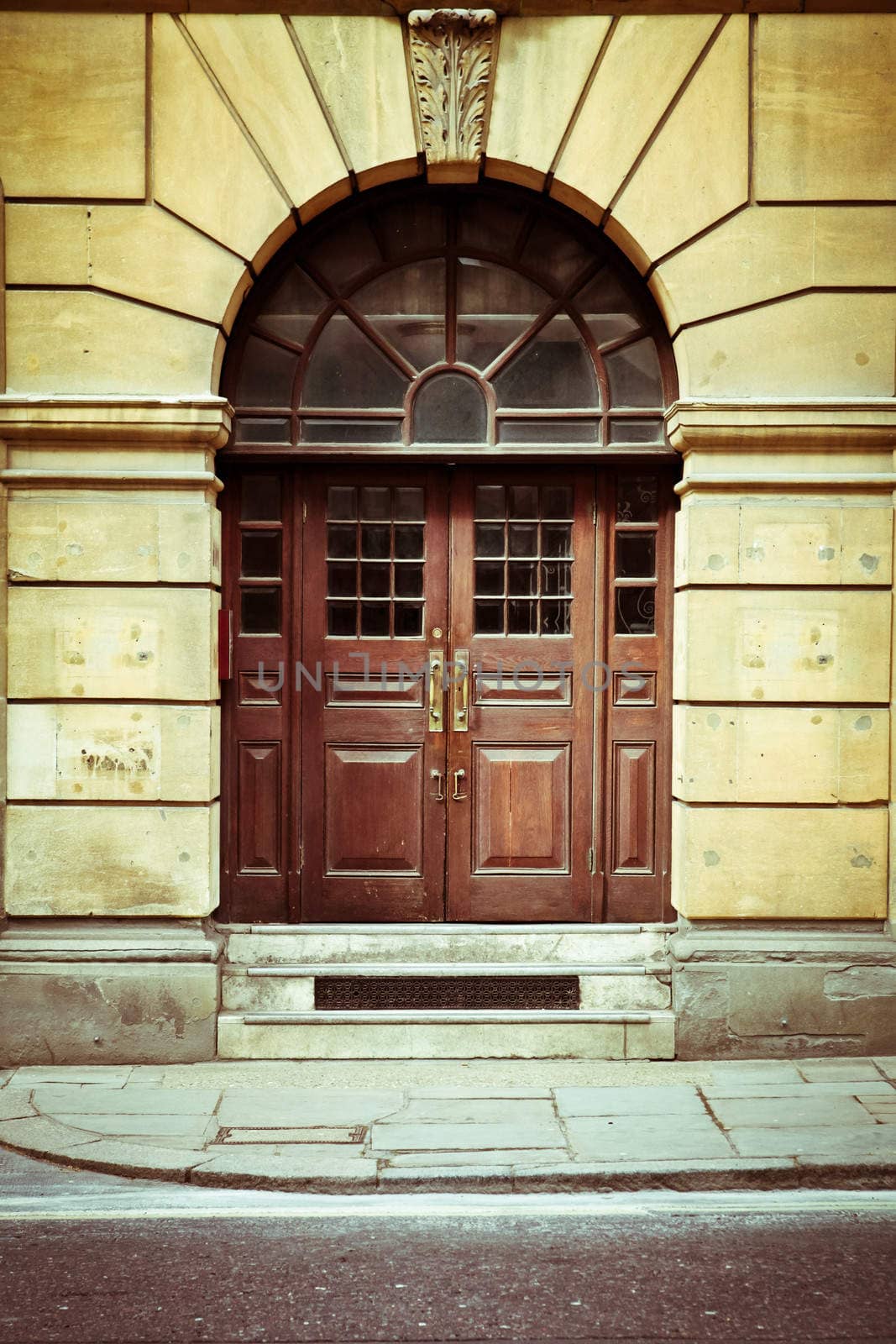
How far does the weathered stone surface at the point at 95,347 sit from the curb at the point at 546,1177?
4.14 meters

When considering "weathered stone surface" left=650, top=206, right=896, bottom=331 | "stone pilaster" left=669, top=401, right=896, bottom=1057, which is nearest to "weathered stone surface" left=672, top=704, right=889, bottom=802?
"stone pilaster" left=669, top=401, right=896, bottom=1057

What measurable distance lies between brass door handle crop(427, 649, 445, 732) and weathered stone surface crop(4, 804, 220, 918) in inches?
58.5

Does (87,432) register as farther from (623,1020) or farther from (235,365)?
(623,1020)

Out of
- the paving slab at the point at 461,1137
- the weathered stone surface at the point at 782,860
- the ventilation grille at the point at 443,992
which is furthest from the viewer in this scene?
the ventilation grille at the point at 443,992

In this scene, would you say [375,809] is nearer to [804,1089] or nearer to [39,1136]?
[39,1136]

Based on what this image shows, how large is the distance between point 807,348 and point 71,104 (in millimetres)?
4470

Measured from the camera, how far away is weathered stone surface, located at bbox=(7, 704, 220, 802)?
6.44 metres

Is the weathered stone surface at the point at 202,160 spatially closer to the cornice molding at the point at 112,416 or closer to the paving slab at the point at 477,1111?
the cornice molding at the point at 112,416

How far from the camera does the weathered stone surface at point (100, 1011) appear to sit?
628 centimetres

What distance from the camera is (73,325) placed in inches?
250

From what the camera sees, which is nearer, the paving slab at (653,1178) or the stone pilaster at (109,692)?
the paving slab at (653,1178)

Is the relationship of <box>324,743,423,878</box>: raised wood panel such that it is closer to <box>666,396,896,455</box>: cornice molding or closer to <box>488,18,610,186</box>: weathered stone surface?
<box>666,396,896,455</box>: cornice molding

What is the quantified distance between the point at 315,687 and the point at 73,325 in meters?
2.56

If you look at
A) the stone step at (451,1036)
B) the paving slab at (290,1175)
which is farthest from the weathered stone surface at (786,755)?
the paving slab at (290,1175)
